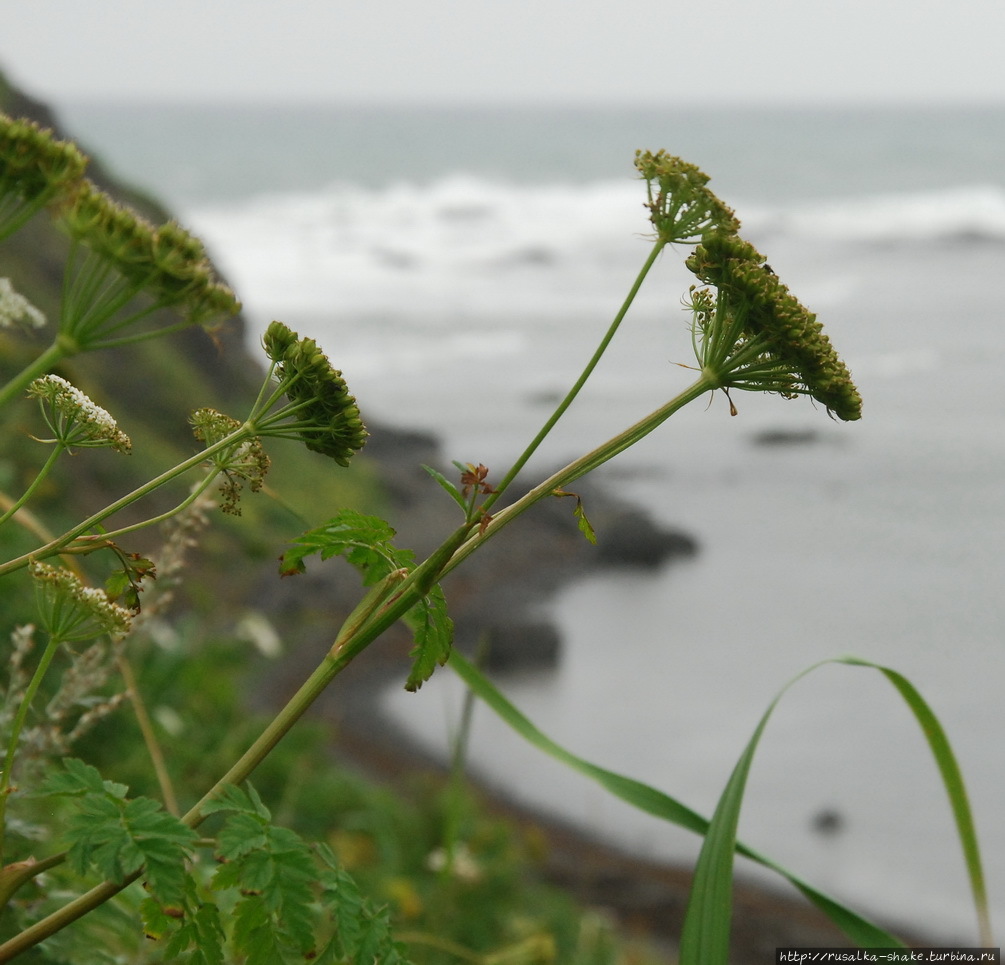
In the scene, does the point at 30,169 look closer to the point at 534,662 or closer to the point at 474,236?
the point at 534,662

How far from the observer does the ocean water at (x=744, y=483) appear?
500 inches

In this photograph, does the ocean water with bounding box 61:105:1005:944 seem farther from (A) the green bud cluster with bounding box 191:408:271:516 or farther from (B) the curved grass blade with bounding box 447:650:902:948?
(A) the green bud cluster with bounding box 191:408:271:516

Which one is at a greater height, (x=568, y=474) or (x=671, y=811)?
(x=568, y=474)

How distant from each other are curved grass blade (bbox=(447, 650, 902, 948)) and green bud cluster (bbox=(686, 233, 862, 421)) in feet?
1.70

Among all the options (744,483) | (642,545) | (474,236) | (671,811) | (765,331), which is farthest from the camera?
(474,236)

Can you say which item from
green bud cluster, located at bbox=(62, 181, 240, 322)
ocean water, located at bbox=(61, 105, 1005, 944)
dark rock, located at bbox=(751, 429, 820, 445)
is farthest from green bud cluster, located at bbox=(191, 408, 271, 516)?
dark rock, located at bbox=(751, 429, 820, 445)

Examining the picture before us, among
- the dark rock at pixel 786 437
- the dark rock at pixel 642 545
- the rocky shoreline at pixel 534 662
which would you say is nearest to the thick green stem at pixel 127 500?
the rocky shoreline at pixel 534 662

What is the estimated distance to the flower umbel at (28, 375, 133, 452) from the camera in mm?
928

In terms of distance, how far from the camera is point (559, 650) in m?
15.8

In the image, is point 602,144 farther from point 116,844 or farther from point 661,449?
point 116,844

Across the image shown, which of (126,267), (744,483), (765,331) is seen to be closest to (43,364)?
(126,267)

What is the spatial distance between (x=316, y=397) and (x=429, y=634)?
0.85 ft

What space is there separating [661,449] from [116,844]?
24.2 metres

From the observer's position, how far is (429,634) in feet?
3.38
